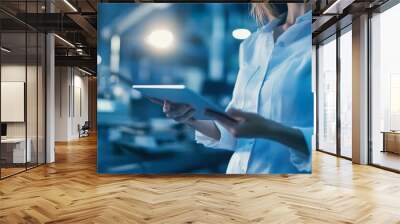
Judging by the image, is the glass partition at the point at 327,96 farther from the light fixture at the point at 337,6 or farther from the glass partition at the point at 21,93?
the glass partition at the point at 21,93

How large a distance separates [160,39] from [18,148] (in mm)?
3415

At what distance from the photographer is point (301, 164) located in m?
5.89

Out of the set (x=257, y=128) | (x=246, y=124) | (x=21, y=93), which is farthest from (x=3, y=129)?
(x=257, y=128)

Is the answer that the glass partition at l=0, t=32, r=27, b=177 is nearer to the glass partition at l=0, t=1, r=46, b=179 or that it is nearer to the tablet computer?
the glass partition at l=0, t=1, r=46, b=179

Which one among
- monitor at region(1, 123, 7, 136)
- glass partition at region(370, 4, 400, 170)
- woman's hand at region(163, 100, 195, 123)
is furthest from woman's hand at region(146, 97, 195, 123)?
glass partition at region(370, 4, 400, 170)

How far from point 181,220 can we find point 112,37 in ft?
11.4

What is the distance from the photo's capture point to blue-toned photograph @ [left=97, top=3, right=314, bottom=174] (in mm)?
5852

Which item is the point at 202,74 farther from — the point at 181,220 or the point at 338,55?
the point at 338,55

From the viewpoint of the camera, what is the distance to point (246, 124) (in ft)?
19.2

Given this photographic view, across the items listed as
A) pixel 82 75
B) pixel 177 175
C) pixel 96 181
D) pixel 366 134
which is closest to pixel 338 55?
pixel 366 134

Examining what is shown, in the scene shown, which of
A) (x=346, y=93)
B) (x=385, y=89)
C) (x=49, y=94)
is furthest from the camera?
(x=346, y=93)

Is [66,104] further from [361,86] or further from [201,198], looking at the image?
[201,198]

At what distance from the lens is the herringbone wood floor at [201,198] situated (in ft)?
12.2

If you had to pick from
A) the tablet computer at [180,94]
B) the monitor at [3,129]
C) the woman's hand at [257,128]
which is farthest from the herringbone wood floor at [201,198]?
the tablet computer at [180,94]
